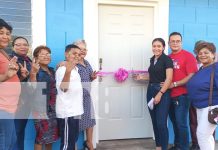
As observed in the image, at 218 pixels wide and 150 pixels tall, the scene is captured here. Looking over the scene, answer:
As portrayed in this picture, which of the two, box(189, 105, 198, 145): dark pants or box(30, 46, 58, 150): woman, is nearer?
box(30, 46, 58, 150): woman

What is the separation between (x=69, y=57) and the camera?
11.1 ft

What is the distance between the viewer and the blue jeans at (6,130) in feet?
8.34

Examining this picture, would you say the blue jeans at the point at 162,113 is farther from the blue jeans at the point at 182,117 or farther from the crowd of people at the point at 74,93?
the blue jeans at the point at 182,117

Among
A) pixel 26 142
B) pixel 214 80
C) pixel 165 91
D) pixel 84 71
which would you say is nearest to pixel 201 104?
pixel 214 80

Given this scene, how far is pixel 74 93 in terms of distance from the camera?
10.8 ft

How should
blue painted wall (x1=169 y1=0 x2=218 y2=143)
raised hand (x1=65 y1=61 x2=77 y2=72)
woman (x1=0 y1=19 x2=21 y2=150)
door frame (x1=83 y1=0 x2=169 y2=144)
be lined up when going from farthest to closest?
1. blue painted wall (x1=169 y1=0 x2=218 y2=143)
2. door frame (x1=83 y1=0 x2=169 y2=144)
3. raised hand (x1=65 y1=61 x2=77 y2=72)
4. woman (x1=0 y1=19 x2=21 y2=150)

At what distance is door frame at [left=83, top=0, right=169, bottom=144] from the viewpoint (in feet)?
13.6

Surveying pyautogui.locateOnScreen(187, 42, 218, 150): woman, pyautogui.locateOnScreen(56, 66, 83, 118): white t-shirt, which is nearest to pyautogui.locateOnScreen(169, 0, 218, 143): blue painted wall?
pyautogui.locateOnScreen(187, 42, 218, 150): woman

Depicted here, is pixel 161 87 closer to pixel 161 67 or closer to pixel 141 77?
pixel 161 67

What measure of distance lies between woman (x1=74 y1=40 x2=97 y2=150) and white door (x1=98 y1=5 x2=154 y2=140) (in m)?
0.49

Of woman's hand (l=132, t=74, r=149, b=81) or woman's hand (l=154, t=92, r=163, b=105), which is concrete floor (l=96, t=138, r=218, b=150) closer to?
woman's hand (l=154, t=92, r=163, b=105)

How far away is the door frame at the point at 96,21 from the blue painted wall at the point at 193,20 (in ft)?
0.45

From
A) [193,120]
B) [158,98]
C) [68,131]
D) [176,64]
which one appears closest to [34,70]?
[68,131]

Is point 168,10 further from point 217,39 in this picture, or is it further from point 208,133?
point 208,133
